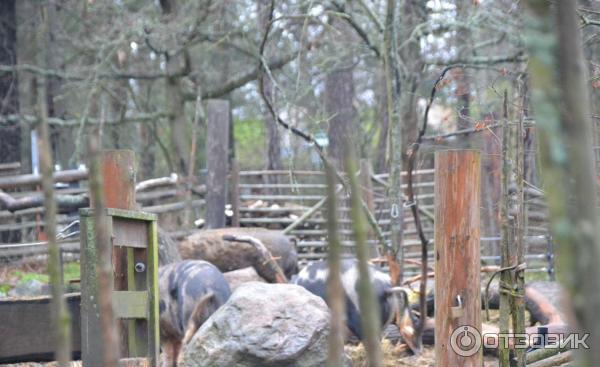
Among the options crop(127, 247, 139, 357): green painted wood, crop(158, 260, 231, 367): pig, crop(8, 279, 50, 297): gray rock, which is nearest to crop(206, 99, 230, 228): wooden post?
crop(8, 279, 50, 297): gray rock

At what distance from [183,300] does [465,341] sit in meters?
3.01

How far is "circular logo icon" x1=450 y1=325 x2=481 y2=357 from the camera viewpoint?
453cm

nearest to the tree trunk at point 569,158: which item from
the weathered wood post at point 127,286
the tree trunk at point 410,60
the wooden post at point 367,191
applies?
the weathered wood post at point 127,286

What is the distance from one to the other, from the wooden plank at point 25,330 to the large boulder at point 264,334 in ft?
4.39

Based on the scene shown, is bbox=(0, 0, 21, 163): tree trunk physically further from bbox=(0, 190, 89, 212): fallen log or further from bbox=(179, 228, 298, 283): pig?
bbox=(0, 190, 89, 212): fallen log

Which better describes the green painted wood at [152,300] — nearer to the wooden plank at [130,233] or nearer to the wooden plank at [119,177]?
the wooden plank at [130,233]

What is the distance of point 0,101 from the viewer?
15.9m

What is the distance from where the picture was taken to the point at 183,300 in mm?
7012

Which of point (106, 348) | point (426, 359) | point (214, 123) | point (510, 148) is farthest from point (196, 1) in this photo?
point (106, 348)

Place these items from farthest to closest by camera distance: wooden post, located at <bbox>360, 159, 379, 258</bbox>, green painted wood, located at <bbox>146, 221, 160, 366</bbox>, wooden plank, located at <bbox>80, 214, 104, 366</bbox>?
1. wooden post, located at <bbox>360, 159, 379, 258</bbox>
2. green painted wood, located at <bbox>146, 221, 160, 366</bbox>
3. wooden plank, located at <bbox>80, 214, 104, 366</bbox>

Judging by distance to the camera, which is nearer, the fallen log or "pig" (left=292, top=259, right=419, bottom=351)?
"pig" (left=292, top=259, right=419, bottom=351)

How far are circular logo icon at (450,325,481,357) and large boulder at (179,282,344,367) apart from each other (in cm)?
108

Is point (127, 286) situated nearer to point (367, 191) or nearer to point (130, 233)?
point (130, 233)

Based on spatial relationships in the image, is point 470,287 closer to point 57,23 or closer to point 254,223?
point 254,223
